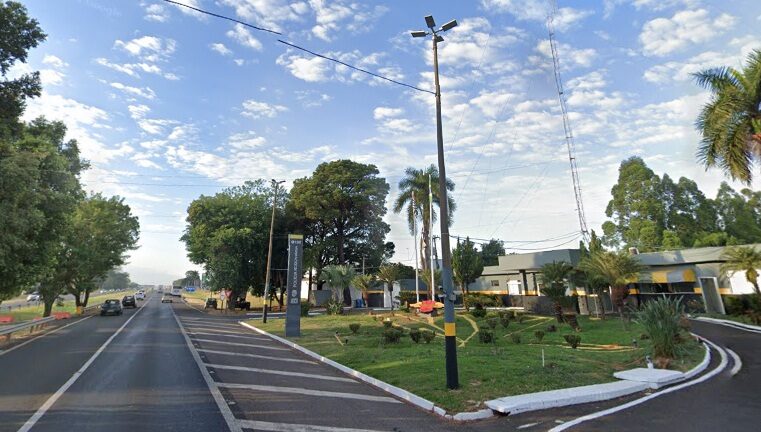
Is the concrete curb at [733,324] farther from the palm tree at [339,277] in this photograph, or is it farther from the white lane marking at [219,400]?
the palm tree at [339,277]

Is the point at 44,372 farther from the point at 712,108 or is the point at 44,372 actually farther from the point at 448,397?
the point at 712,108

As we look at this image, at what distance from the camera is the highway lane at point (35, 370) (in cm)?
800

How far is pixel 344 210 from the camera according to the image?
50.3 metres

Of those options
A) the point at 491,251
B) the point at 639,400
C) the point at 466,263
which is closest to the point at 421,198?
the point at 466,263

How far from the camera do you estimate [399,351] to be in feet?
49.9

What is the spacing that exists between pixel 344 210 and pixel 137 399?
41.8 m

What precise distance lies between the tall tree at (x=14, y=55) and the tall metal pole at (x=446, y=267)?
64.6 ft

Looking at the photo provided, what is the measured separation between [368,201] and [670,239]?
120 ft

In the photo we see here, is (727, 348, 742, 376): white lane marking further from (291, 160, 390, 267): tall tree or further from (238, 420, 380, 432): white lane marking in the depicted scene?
(291, 160, 390, 267): tall tree

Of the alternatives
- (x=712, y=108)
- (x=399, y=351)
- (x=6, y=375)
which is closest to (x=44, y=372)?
(x=6, y=375)

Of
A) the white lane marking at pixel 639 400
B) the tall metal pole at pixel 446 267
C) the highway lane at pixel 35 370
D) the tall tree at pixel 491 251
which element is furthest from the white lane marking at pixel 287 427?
the tall tree at pixel 491 251

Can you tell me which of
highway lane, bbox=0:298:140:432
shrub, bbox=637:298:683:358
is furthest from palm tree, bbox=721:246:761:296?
highway lane, bbox=0:298:140:432

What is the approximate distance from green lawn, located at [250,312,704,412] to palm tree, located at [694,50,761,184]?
7518mm


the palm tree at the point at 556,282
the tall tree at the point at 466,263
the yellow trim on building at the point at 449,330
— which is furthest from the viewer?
the tall tree at the point at 466,263
